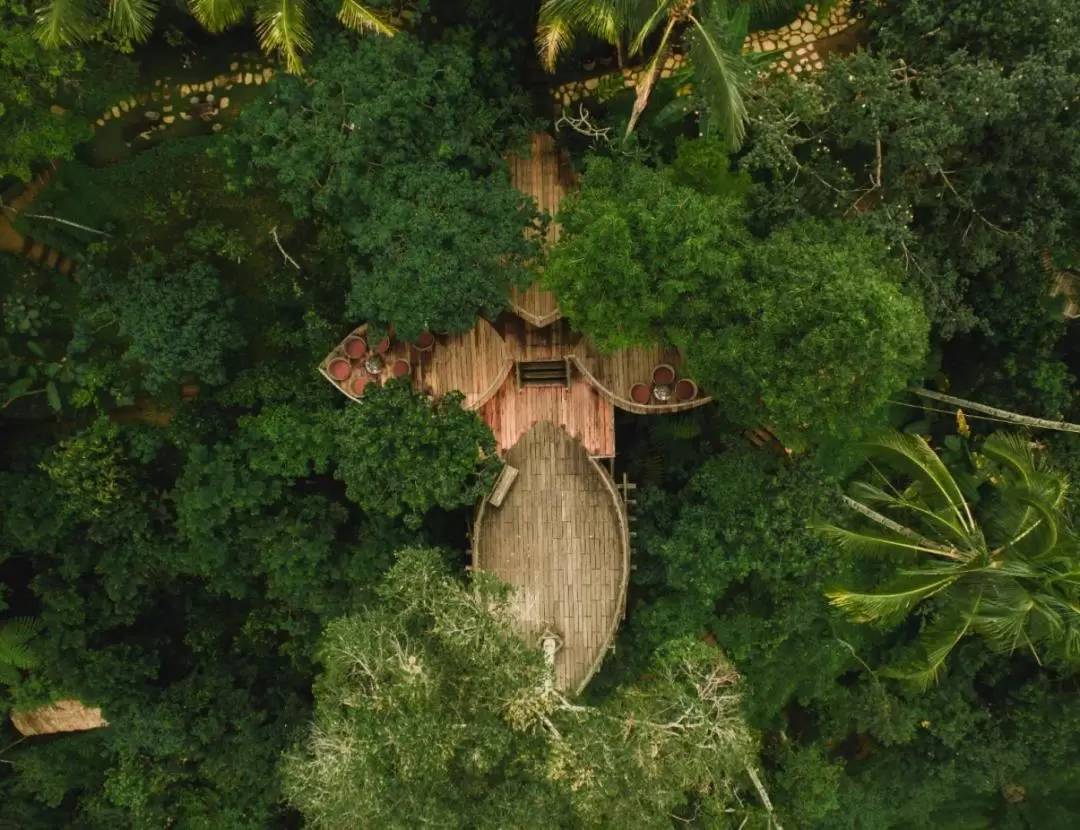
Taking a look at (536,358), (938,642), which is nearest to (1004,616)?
(938,642)

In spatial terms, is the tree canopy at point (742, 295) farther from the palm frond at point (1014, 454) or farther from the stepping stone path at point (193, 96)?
the stepping stone path at point (193, 96)

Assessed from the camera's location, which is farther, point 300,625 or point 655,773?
point 300,625

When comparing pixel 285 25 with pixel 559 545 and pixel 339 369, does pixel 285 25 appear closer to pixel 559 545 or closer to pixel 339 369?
pixel 339 369

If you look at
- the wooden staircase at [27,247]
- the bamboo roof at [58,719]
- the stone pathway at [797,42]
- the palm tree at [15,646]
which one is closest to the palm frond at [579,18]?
the stone pathway at [797,42]

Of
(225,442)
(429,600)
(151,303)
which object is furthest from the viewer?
(225,442)

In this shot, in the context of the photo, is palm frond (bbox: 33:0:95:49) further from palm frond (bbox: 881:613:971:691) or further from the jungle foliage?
palm frond (bbox: 881:613:971:691)

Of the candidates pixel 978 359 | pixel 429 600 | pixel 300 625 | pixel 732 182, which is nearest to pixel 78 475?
pixel 300 625

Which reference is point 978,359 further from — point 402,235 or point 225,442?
point 225,442
